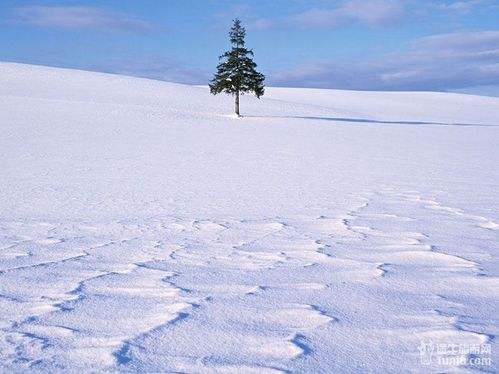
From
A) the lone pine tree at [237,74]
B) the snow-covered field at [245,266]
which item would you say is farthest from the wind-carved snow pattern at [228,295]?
the lone pine tree at [237,74]

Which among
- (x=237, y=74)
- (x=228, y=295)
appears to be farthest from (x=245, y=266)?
(x=237, y=74)

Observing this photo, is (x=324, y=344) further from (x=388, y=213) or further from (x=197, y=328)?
(x=388, y=213)

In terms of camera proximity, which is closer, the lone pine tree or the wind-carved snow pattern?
the wind-carved snow pattern

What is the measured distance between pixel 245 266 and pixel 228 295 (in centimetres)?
84

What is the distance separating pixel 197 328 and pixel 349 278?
1.54 metres

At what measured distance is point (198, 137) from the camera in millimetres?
23391

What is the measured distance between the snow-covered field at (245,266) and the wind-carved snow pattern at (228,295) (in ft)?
0.04

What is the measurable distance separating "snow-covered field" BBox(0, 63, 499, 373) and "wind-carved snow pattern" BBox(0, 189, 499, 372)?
0.01 metres

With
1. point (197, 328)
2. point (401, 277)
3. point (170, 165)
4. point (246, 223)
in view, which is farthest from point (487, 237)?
point (170, 165)

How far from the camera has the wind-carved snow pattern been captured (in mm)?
2805

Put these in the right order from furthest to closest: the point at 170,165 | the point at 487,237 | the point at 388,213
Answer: the point at 170,165 < the point at 388,213 < the point at 487,237

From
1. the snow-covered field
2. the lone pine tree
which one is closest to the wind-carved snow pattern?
the snow-covered field

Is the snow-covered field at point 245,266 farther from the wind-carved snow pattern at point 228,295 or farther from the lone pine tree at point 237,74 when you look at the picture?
the lone pine tree at point 237,74

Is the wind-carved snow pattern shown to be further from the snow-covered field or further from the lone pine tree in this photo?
the lone pine tree
